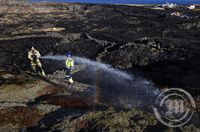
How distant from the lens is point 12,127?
2783 cm

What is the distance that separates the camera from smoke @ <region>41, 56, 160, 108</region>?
37.2 meters

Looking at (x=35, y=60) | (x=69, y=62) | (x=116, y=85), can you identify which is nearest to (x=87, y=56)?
(x=116, y=85)

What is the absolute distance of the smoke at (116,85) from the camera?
37.2 meters

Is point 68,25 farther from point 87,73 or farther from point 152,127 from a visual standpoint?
point 152,127

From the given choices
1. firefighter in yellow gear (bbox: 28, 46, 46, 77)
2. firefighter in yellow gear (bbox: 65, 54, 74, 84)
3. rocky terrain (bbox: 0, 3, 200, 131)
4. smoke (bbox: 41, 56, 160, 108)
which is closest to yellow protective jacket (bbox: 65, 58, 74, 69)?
firefighter in yellow gear (bbox: 65, 54, 74, 84)

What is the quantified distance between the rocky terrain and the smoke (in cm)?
140

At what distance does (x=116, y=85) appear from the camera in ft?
148

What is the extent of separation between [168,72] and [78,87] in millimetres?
15750

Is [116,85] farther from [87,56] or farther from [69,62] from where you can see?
[87,56]

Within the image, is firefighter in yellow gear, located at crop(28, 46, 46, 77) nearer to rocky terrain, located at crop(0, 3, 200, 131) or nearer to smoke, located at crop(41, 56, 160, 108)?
rocky terrain, located at crop(0, 3, 200, 131)

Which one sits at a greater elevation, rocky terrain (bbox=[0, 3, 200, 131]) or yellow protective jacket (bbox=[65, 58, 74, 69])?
yellow protective jacket (bbox=[65, 58, 74, 69])

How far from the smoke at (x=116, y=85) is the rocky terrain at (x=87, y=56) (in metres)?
1.40

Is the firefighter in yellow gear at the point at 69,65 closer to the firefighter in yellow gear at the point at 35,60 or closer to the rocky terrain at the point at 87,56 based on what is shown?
the rocky terrain at the point at 87,56

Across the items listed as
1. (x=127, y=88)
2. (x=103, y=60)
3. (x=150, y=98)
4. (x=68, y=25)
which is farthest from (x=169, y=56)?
(x=68, y=25)
